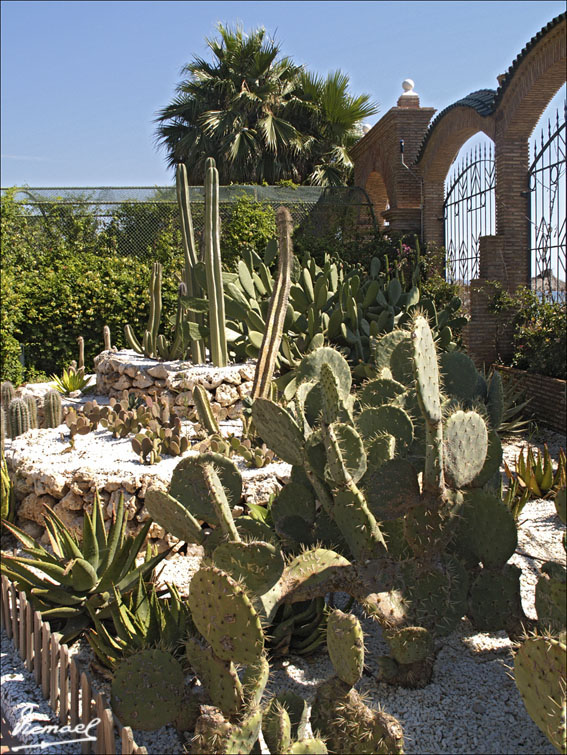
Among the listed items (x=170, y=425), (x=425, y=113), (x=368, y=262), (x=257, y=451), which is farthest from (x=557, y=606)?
(x=425, y=113)

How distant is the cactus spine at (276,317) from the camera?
16.3 ft

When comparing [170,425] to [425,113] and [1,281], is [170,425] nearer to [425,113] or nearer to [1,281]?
Result: [1,281]

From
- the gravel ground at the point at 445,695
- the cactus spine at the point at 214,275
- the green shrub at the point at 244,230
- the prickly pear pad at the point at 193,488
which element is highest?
the green shrub at the point at 244,230

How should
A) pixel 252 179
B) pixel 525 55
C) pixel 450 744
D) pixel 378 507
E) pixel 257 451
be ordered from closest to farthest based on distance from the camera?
1. pixel 450 744
2. pixel 378 507
3. pixel 257 451
4. pixel 525 55
5. pixel 252 179

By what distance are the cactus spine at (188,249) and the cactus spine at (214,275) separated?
451mm

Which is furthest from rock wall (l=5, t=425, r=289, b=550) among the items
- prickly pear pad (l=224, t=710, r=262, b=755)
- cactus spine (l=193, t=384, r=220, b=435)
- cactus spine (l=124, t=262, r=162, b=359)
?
cactus spine (l=124, t=262, r=162, b=359)

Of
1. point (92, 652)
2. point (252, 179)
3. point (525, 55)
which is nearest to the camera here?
point (92, 652)

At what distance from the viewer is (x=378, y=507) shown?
2.66m

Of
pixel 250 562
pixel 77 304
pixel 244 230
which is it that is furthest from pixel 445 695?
pixel 244 230

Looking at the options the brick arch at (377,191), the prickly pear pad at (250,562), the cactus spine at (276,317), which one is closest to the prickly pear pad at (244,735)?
the prickly pear pad at (250,562)

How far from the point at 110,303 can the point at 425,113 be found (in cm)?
616

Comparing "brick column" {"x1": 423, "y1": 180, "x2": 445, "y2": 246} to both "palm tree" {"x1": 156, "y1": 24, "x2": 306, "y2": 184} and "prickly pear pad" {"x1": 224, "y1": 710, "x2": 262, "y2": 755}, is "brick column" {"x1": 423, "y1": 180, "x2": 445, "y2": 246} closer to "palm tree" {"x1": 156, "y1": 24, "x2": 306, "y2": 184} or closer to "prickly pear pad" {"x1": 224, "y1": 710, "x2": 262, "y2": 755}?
"palm tree" {"x1": 156, "y1": 24, "x2": 306, "y2": 184}

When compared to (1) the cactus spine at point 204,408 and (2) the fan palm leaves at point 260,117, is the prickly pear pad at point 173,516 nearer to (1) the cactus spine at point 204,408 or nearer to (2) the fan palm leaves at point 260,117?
(1) the cactus spine at point 204,408

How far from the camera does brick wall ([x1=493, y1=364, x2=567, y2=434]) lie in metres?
6.66
